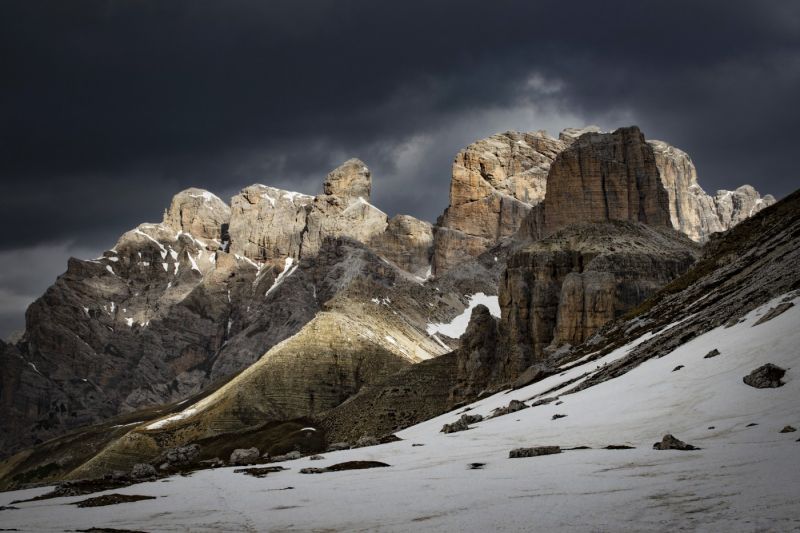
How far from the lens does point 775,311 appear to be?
121 feet

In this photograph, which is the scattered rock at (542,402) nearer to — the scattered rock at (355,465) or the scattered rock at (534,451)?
the scattered rock at (355,465)

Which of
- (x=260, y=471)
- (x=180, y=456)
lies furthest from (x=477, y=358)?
(x=260, y=471)

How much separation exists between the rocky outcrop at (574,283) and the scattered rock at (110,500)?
89.7 metres

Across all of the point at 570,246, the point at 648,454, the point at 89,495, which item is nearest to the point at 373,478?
the point at 648,454

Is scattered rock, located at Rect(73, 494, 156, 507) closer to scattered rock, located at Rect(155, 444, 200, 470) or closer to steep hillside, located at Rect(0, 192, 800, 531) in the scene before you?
steep hillside, located at Rect(0, 192, 800, 531)

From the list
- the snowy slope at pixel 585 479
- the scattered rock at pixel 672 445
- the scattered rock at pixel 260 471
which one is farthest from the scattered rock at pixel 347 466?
the scattered rock at pixel 672 445

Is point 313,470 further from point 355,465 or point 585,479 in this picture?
point 585,479

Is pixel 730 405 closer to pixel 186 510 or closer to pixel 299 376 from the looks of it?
pixel 186 510

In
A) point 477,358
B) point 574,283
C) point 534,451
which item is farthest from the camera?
point 477,358

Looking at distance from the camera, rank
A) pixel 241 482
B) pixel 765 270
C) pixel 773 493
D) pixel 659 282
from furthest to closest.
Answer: pixel 659 282
pixel 765 270
pixel 241 482
pixel 773 493

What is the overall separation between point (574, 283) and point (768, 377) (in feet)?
303

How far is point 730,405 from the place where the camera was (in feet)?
96.6

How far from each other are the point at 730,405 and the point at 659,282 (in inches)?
3758

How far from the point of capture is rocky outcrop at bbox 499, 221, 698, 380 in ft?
383
